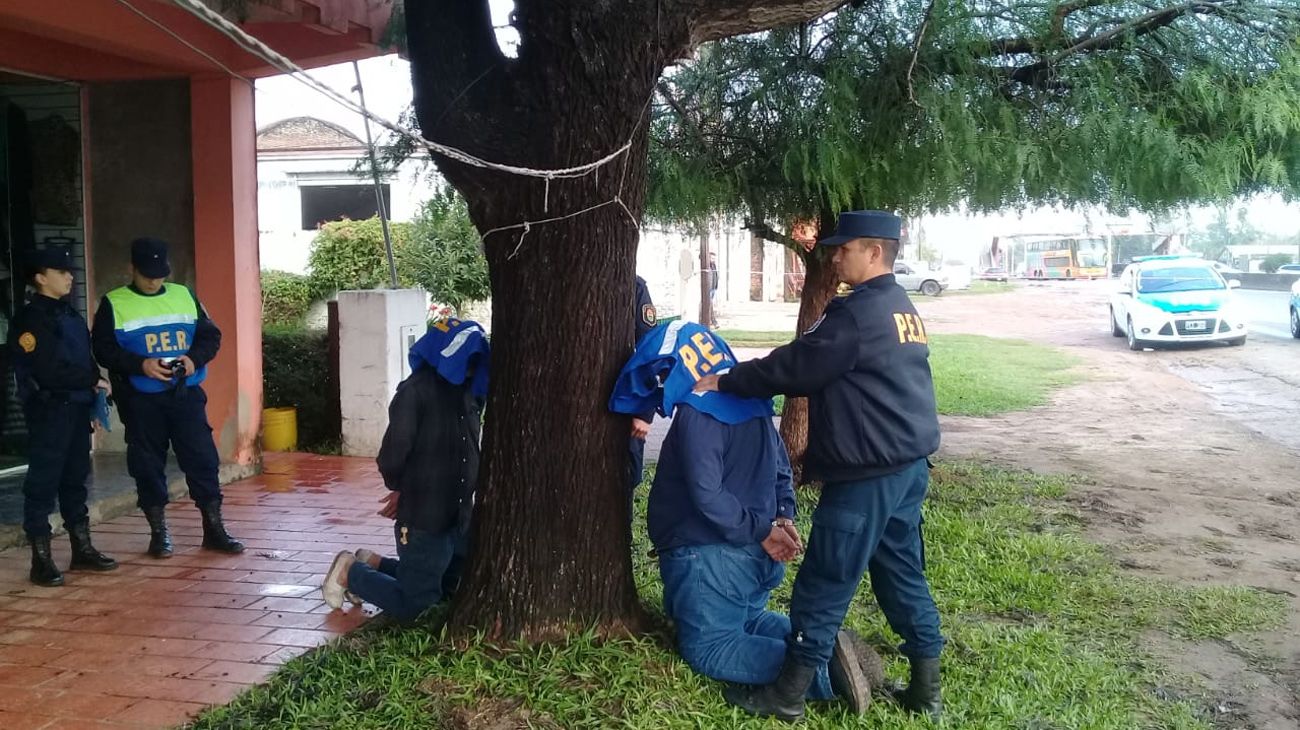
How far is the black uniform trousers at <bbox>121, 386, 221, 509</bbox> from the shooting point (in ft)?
18.0

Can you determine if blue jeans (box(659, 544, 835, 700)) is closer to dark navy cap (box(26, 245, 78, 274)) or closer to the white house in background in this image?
dark navy cap (box(26, 245, 78, 274))

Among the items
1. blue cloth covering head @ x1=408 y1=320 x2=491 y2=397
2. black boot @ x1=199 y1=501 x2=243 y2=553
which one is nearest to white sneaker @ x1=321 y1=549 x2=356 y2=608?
blue cloth covering head @ x1=408 y1=320 x2=491 y2=397

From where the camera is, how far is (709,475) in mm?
3598

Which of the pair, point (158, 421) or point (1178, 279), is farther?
point (1178, 279)

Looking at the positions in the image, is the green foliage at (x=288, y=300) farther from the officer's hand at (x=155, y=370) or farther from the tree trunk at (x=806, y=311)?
the officer's hand at (x=155, y=370)

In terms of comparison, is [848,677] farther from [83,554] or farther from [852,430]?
[83,554]

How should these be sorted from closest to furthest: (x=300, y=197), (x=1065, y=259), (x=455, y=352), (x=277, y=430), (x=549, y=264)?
(x=549, y=264), (x=455, y=352), (x=277, y=430), (x=300, y=197), (x=1065, y=259)

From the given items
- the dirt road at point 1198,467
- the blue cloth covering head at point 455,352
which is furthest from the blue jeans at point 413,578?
the dirt road at point 1198,467

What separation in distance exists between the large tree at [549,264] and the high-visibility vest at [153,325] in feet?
7.81

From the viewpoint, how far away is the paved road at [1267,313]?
23125 mm

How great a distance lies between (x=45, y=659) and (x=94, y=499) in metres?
2.37

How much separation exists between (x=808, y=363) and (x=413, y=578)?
1.90m

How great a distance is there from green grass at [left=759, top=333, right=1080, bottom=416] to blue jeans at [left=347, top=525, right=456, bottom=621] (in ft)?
18.7

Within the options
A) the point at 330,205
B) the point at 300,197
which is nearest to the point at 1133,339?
the point at 330,205
